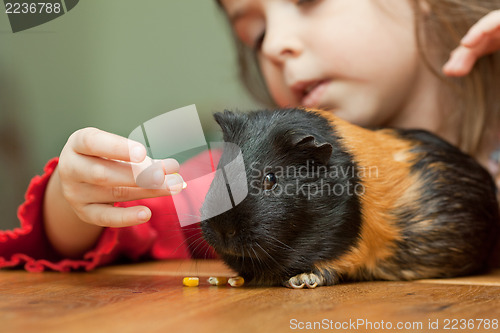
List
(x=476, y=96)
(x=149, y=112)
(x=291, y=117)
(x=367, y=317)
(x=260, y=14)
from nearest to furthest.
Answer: (x=367, y=317)
(x=291, y=117)
(x=149, y=112)
(x=260, y=14)
(x=476, y=96)

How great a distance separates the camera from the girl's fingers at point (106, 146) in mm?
855

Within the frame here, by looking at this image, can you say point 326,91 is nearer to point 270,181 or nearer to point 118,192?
point 270,181

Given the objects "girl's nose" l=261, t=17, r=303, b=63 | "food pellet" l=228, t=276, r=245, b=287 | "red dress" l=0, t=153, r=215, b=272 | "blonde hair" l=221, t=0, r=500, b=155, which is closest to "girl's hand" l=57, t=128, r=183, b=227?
"red dress" l=0, t=153, r=215, b=272

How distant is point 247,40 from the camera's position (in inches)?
71.6

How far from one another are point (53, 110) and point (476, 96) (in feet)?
4.74

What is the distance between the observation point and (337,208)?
→ 968mm

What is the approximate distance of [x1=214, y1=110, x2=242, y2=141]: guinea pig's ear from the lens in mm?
1026

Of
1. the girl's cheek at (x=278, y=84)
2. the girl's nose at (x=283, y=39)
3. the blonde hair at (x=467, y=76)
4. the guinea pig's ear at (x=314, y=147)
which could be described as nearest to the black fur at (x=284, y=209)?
the guinea pig's ear at (x=314, y=147)

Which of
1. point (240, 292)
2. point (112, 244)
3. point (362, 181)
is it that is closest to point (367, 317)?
point (240, 292)

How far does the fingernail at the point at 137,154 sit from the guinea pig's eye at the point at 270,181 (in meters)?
0.24

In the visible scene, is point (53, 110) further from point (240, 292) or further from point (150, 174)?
point (240, 292)

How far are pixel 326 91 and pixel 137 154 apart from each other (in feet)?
3.00

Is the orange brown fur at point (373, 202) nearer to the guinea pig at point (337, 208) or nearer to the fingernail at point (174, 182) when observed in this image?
the guinea pig at point (337, 208)

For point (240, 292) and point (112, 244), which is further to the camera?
point (112, 244)
